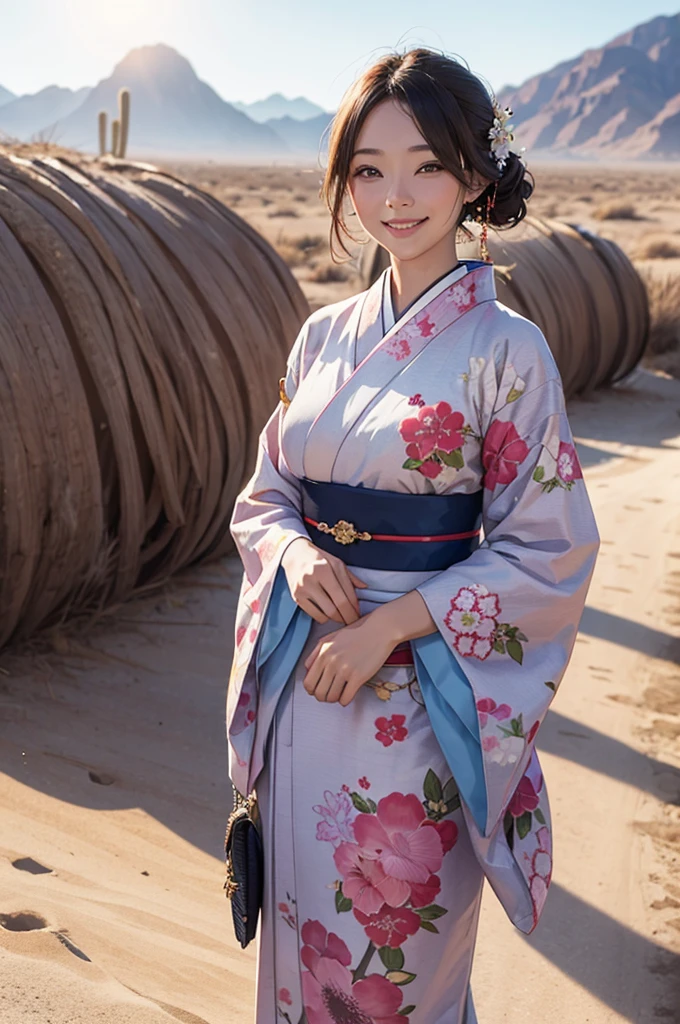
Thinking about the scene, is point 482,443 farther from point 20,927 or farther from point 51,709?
point 51,709

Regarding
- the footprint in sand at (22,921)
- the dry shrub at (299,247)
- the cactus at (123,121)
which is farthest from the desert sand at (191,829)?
the dry shrub at (299,247)

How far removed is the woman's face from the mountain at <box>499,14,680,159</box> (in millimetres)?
155959

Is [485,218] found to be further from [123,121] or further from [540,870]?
[123,121]

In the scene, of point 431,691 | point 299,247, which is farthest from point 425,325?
point 299,247

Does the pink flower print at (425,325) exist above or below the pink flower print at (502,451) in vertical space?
above

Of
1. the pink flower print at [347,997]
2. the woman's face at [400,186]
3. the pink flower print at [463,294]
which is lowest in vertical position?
the pink flower print at [347,997]

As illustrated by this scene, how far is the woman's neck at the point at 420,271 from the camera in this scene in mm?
1617

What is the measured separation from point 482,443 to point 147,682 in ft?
6.43

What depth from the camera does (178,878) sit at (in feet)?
7.79

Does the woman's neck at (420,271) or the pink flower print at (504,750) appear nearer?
the pink flower print at (504,750)

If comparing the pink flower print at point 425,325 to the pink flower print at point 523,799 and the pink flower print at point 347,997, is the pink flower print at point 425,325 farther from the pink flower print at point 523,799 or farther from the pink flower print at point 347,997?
the pink flower print at point 347,997

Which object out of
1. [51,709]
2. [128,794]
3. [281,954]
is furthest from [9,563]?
[281,954]

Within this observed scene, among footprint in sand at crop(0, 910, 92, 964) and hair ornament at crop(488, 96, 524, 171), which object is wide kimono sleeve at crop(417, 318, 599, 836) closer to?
hair ornament at crop(488, 96, 524, 171)

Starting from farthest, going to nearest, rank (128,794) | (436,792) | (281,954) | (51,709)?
(51,709), (128,794), (281,954), (436,792)
